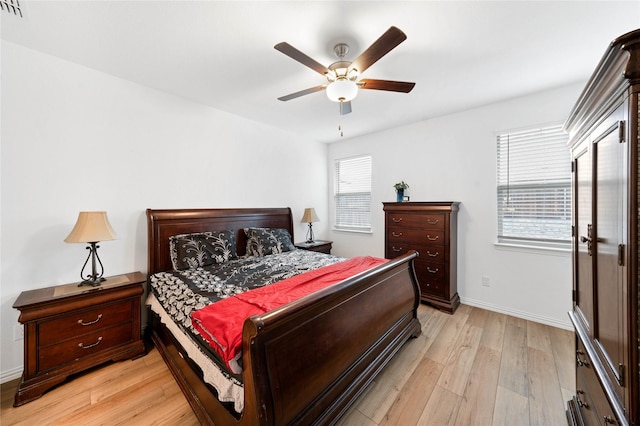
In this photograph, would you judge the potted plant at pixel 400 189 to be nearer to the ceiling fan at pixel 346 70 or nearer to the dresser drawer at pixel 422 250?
the dresser drawer at pixel 422 250

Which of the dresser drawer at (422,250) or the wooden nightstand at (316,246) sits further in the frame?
the wooden nightstand at (316,246)

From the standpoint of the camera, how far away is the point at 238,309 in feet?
4.85

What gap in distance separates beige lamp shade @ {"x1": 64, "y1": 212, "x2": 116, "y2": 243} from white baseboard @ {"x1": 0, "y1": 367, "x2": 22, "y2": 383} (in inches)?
42.7

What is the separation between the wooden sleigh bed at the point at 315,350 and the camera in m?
1.11

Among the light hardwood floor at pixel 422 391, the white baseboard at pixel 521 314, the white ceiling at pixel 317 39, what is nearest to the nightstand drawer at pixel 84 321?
the light hardwood floor at pixel 422 391

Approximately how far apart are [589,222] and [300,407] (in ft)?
5.51

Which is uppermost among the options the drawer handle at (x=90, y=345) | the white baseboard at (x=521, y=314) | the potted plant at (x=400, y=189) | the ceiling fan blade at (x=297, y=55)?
the ceiling fan blade at (x=297, y=55)

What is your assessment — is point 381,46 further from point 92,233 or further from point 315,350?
point 92,233

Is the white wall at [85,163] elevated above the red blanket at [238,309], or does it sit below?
above

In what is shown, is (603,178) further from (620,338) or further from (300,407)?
(300,407)

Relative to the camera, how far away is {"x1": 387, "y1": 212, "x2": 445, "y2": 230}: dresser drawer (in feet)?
10.3

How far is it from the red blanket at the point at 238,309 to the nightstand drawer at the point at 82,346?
48.1 inches

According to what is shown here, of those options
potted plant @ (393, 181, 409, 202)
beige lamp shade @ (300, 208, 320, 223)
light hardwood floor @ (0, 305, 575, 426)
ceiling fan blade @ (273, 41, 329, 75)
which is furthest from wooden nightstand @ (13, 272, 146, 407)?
potted plant @ (393, 181, 409, 202)

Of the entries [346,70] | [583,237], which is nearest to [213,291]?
[346,70]
